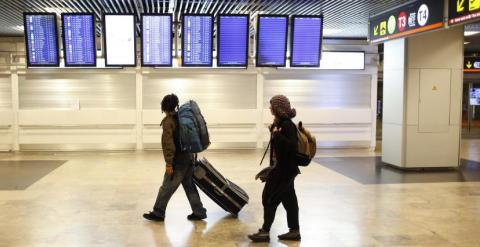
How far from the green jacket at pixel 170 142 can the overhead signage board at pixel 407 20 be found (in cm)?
457

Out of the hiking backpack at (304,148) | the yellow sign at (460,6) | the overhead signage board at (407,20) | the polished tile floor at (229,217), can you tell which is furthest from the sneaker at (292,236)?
the overhead signage board at (407,20)

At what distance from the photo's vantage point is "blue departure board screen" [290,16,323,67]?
9.80 metres

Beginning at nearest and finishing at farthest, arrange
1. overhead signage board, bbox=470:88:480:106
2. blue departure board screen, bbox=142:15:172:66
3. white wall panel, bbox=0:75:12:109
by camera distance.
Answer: blue departure board screen, bbox=142:15:172:66 → white wall panel, bbox=0:75:12:109 → overhead signage board, bbox=470:88:480:106

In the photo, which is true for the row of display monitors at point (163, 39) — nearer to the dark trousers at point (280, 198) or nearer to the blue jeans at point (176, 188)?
the blue jeans at point (176, 188)

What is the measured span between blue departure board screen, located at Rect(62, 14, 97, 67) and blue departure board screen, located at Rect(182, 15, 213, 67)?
1782mm

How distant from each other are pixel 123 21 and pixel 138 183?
311cm

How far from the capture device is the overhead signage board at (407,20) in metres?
A: 7.81

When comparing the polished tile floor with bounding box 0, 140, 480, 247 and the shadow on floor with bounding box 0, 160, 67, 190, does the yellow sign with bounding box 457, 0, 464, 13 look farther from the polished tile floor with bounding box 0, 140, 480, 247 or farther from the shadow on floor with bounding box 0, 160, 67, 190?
the shadow on floor with bounding box 0, 160, 67, 190

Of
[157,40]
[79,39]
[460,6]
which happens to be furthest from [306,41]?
[79,39]

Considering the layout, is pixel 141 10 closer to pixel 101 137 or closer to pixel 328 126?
pixel 101 137

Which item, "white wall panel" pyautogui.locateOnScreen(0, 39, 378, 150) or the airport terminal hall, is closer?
the airport terminal hall

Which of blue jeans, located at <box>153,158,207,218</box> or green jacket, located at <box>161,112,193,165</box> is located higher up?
green jacket, located at <box>161,112,193,165</box>

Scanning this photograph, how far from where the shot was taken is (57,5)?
31.2ft

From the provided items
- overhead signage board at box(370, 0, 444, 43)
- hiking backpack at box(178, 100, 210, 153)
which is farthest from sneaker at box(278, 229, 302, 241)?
overhead signage board at box(370, 0, 444, 43)
